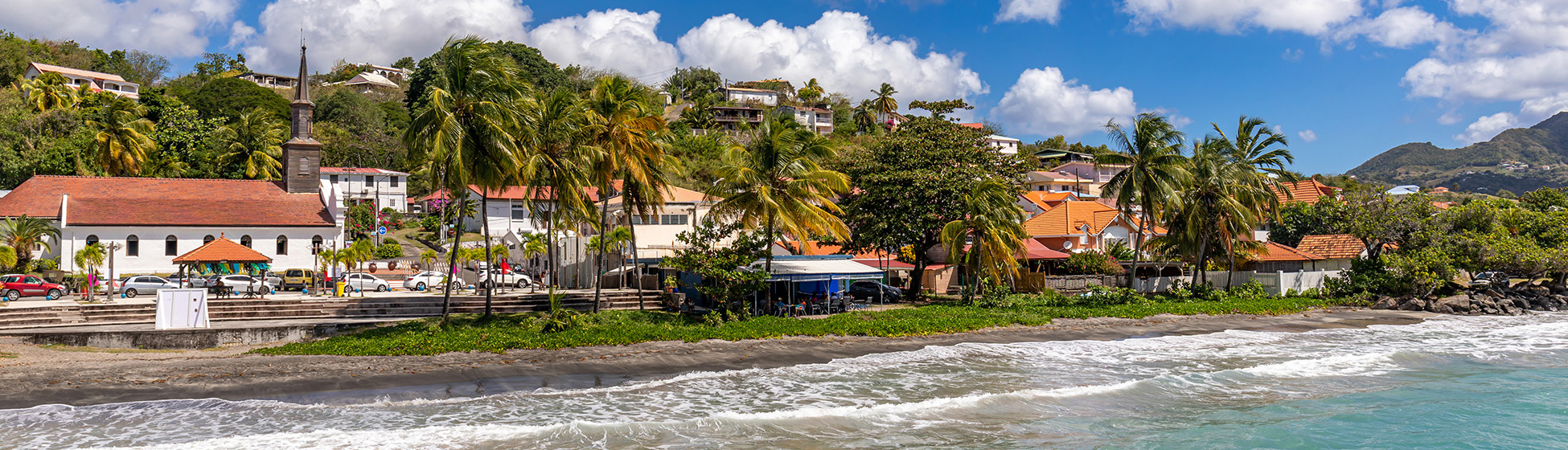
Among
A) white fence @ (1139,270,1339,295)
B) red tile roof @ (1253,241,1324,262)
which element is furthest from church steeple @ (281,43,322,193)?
red tile roof @ (1253,241,1324,262)

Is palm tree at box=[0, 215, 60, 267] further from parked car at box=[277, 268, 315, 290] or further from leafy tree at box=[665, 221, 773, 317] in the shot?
leafy tree at box=[665, 221, 773, 317]

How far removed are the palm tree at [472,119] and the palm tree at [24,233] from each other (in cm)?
2589

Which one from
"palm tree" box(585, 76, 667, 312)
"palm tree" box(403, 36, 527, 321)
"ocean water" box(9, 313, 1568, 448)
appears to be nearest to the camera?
"ocean water" box(9, 313, 1568, 448)

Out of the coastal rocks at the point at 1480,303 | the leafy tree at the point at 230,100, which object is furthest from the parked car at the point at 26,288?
the coastal rocks at the point at 1480,303

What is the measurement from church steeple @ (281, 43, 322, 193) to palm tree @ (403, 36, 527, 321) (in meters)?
27.4

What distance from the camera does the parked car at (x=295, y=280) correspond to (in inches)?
1353

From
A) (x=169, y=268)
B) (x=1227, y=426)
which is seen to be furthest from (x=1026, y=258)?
(x=169, y=268)

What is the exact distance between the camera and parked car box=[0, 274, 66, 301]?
91.4 ft

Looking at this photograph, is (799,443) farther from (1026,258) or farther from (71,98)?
(71,98)

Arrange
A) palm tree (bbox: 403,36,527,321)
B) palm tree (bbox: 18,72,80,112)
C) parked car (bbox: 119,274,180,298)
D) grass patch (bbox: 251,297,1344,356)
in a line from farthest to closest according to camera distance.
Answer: palm tree (bbox: 18,72,80,112) < parked car (bbox: 119,274,180,298) < palm tree (bbox: 403,36,527,321) < grass patch (bbox: 251,297,1344,356)

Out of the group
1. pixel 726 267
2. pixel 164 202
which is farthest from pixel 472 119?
pixel 164 202

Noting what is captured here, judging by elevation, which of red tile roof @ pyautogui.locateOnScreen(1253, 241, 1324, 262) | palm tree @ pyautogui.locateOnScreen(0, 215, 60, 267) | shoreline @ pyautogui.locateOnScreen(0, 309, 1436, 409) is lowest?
shoreline @ pyautogui.locateOnScreen(0, 309, 1436, 409)

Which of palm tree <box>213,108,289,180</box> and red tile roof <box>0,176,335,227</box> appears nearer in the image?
red tile roof <box>0,176,335,227</box>

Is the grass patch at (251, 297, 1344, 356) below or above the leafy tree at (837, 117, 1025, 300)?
below
